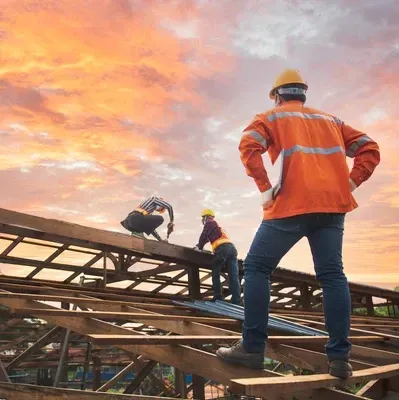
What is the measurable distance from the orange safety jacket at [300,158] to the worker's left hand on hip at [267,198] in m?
0.02

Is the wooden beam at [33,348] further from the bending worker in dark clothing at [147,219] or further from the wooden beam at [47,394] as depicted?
the wooden beam at [47,394]

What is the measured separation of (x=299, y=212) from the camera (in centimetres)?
276

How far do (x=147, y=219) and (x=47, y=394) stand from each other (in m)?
6.43

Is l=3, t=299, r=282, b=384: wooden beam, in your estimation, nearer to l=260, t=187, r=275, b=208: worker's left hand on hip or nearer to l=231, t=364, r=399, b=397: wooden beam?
l=231, t=364, r=399, b=397: wooden beam

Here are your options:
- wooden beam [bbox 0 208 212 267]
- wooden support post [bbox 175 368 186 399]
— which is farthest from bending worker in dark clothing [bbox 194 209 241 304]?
wooden support post [bbox 175 368 186 399]

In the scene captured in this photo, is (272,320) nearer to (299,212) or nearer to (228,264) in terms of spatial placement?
(228,264)

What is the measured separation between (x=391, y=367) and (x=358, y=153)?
5.10 ft

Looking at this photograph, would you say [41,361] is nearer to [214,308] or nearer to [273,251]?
[214,308]

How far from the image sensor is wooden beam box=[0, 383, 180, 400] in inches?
110

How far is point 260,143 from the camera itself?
290cm

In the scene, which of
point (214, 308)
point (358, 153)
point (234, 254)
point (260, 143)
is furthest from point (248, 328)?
point (234, 254)

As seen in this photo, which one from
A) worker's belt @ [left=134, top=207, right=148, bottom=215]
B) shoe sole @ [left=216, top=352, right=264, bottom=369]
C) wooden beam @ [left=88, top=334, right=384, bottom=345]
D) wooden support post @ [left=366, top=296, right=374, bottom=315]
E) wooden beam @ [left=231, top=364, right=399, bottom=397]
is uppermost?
worker's belt @ [left=134, top=207, right=148, bottom=215]

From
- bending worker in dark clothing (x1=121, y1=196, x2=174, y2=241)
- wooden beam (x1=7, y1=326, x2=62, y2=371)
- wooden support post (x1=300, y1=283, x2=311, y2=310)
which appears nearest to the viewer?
wooden beam (x1=7, y1=326, x2=62, y2=371)

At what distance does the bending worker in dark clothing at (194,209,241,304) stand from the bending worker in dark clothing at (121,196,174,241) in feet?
3.16
